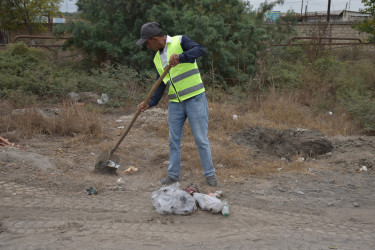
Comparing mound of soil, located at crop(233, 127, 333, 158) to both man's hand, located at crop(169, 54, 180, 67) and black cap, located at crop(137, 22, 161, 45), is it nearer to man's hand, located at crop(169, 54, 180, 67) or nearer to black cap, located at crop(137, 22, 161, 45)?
man's hand, located at crop(169, 54, 180, 67)

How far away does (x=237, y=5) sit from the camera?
1056 cm

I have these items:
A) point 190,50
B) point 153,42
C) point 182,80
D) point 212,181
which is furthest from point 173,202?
point 153,42

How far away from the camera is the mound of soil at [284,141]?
218 inches

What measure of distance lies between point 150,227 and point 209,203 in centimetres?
66

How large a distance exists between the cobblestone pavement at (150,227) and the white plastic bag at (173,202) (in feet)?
0.22

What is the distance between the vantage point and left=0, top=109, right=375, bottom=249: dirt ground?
10.1ft

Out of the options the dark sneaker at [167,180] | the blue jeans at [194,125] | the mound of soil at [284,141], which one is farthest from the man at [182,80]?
the mound of soil at [284,141]

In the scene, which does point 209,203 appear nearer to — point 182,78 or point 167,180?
point 167,180

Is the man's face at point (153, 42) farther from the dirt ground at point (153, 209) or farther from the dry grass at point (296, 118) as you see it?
the dry grass at point (296, 118)

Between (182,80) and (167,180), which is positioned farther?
(167,180)

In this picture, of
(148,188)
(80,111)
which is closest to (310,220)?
(148,188)

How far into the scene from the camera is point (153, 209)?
145 inches

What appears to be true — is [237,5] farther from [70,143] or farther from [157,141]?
[70,143]

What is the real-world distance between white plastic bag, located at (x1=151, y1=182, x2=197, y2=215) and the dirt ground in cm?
6
